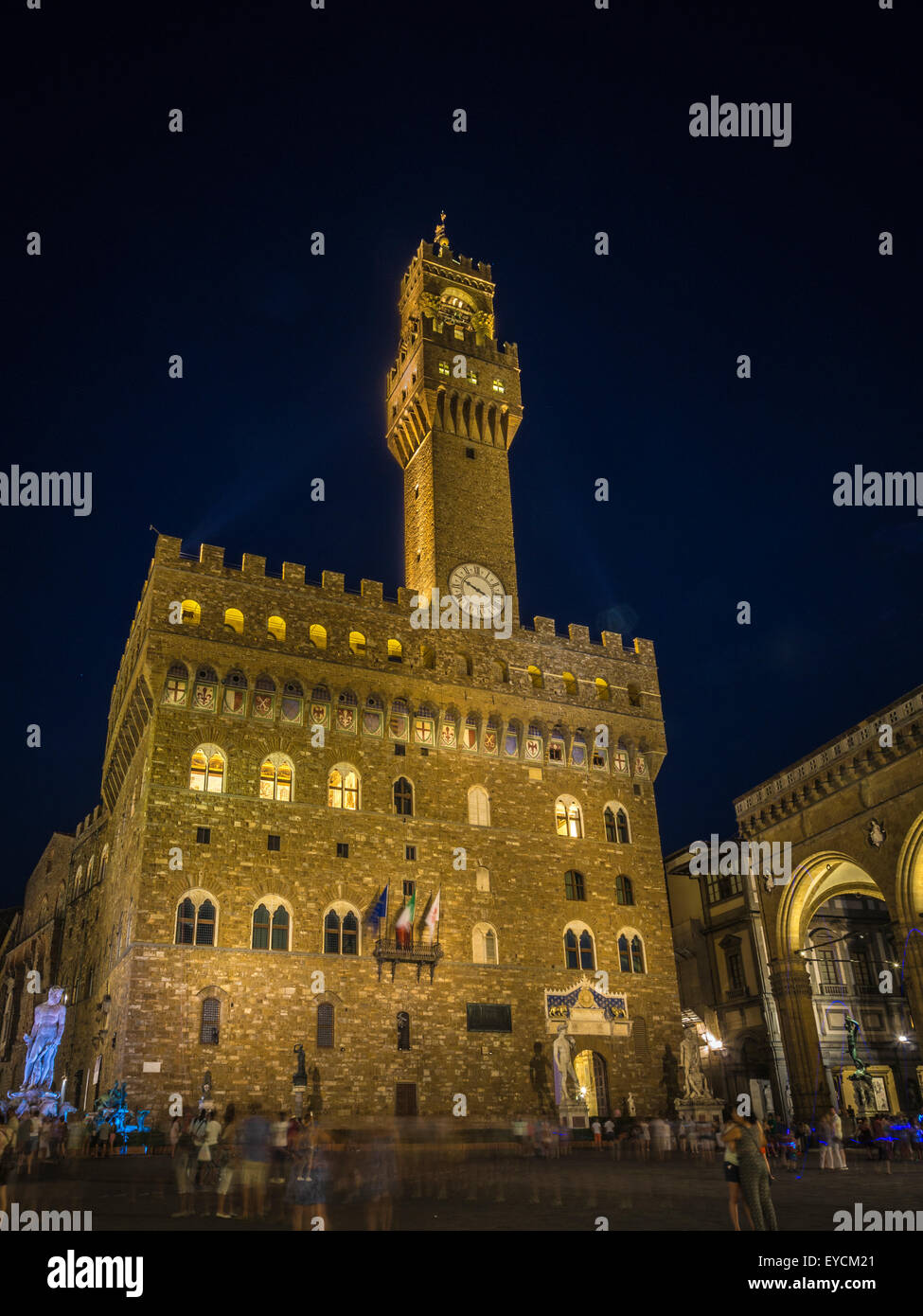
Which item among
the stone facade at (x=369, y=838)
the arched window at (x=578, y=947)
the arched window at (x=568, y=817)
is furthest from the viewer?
the arched window at (x=568, y=817)

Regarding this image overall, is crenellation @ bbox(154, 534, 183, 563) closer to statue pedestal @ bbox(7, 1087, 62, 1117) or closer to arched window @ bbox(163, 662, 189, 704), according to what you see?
arched window @ bbox(163, 662, 189, 704)

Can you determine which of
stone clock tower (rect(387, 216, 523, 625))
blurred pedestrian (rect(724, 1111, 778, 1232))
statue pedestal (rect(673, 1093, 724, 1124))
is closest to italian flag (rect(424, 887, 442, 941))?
statue pedestal (rect(673, 1093, 724, 1124))

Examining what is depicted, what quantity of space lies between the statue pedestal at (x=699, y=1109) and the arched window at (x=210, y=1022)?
50.3ft

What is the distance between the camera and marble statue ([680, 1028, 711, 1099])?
31.8 metres

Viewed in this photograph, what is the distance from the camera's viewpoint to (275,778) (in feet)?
105

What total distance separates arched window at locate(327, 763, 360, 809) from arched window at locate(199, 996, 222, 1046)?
23.7 feet

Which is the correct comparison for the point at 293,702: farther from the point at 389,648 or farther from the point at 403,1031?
the point at 403,1031

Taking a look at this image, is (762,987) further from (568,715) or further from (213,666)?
(213,666)

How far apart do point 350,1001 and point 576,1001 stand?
8.37m

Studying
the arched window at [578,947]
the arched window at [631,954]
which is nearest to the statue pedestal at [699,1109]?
the arched window at [631,954]

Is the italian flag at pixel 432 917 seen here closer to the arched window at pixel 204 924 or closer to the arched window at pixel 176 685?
the arched window at pixel 204 924

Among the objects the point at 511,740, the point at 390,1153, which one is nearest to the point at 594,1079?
the point at 511,740

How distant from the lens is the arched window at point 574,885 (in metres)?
35.6
